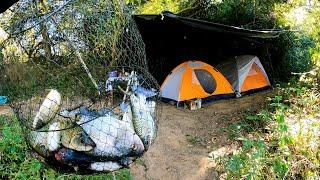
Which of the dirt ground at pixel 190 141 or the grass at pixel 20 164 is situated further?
the dirt ground at pixel 190 141

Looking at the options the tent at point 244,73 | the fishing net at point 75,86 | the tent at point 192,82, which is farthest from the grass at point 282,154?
the tent at point 244,73

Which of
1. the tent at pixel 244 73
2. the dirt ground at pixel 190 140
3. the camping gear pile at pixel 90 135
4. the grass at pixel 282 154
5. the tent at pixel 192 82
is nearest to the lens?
the camping gear pile at pixel 90 135

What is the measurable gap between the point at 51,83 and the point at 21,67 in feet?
2.11

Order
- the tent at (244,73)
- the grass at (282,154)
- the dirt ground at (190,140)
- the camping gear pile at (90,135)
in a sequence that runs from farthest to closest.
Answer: the tent at (244,73) → the dirt ground at (190,140) → the grass at (282,154) → the camping gear pile at (90,135)

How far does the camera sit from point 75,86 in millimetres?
2766

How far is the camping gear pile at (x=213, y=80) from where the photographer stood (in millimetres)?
5613

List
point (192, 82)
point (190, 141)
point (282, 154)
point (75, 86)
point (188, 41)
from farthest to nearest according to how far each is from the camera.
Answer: point (188, 41)
point (192, 82)
point (190, 141)
point (282, 154)
point (75, 86)

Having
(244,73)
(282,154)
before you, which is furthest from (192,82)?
(282,154)

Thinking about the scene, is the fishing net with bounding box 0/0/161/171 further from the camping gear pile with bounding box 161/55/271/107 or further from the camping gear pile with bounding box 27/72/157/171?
the camping gear pile with bounding box 161/55/271/107

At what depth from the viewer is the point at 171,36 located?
584cm

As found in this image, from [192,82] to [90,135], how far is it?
4.37m

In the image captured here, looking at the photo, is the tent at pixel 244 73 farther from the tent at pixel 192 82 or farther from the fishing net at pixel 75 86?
the fishing net at pixel 75 86

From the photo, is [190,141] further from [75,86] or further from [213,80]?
[75,86]

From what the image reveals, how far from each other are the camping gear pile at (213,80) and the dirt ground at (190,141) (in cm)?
16
